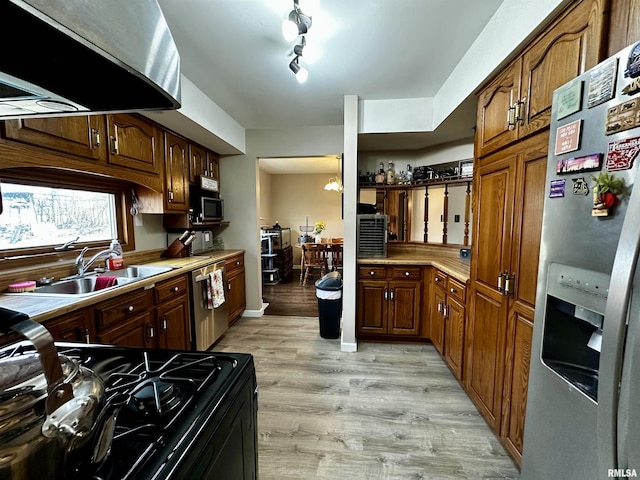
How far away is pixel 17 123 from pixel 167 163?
4.00 feet

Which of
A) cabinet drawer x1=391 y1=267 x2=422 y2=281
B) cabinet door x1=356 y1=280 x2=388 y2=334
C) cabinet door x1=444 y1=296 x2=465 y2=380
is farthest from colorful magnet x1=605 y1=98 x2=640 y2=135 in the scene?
cabinet door x1=356 y1=280 x2=388 y2=334

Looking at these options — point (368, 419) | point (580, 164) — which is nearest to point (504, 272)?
point (580, 164)

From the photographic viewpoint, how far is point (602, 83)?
2.60 feet

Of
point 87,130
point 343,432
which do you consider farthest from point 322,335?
point 87,130

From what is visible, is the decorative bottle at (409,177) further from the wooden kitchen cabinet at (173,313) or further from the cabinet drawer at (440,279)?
the wooden kitchen cabinet at (173,313)

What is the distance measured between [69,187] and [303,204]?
5.38 metres

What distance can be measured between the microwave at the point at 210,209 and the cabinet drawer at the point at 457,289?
2.58m

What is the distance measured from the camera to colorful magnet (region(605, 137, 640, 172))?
70cm

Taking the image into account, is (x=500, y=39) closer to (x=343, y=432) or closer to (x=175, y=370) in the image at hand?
(x=175, y=370)

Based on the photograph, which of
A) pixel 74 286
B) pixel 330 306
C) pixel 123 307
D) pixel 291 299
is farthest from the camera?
pixel 291 299

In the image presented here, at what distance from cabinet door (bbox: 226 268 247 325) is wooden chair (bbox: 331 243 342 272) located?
7.35ft

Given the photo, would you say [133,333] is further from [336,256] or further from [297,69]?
[336,256]

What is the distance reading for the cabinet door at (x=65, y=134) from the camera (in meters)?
1.43

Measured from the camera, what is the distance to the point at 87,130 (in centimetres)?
179
